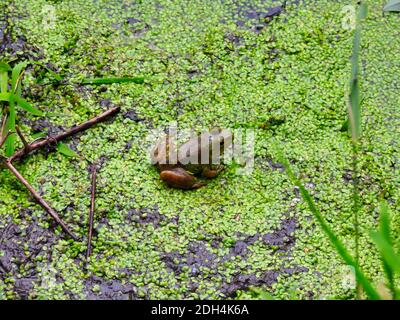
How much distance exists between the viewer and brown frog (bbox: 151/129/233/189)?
2.08m

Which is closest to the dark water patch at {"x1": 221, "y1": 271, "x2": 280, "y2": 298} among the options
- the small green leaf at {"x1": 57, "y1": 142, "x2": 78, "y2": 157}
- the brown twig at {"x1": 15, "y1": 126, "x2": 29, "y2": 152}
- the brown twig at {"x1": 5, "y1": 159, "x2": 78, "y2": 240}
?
the brown twig at {"x1": 5, "y1": 159, "x2": 78, "y2": 240}

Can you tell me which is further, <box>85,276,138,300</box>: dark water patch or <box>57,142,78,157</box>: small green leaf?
<box>57,142,78,157</box>: small green leaf

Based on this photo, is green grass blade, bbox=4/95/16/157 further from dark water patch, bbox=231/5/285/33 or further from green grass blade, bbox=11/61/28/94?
dark water patch, bbox=231/5/285/33

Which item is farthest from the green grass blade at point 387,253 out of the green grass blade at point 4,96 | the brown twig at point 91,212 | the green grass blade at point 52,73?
the green grass blade at point 52,73

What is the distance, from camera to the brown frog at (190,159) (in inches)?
82.0

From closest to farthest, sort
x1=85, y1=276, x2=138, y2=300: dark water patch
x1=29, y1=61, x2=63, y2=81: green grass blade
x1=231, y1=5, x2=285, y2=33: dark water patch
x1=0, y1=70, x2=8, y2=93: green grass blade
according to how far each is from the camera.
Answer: x1=85, y1=276, x2=138, y2=300: dark water patch
x1=0, y1=70, x2=8, y2=93: green grass blade
x1=29, y1=61, x2=63, y2=81: green grass blade
x1=231, y1=5, x2=285, y2=33: dark water patch

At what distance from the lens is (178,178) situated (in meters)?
2.07

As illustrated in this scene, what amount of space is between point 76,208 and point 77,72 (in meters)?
0.63

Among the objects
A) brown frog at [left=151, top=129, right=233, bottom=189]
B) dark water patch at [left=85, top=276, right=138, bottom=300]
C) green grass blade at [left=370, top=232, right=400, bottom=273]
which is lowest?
dark water patch at [left=85, top=276, right=138, bottom=300]

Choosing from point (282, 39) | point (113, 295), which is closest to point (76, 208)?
point (113, 295)

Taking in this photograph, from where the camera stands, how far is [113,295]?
1854mm

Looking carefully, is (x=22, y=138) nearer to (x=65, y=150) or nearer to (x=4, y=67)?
(x=65, y=150)

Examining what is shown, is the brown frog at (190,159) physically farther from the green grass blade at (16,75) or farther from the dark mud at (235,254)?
the green grass blade at (16,75)
